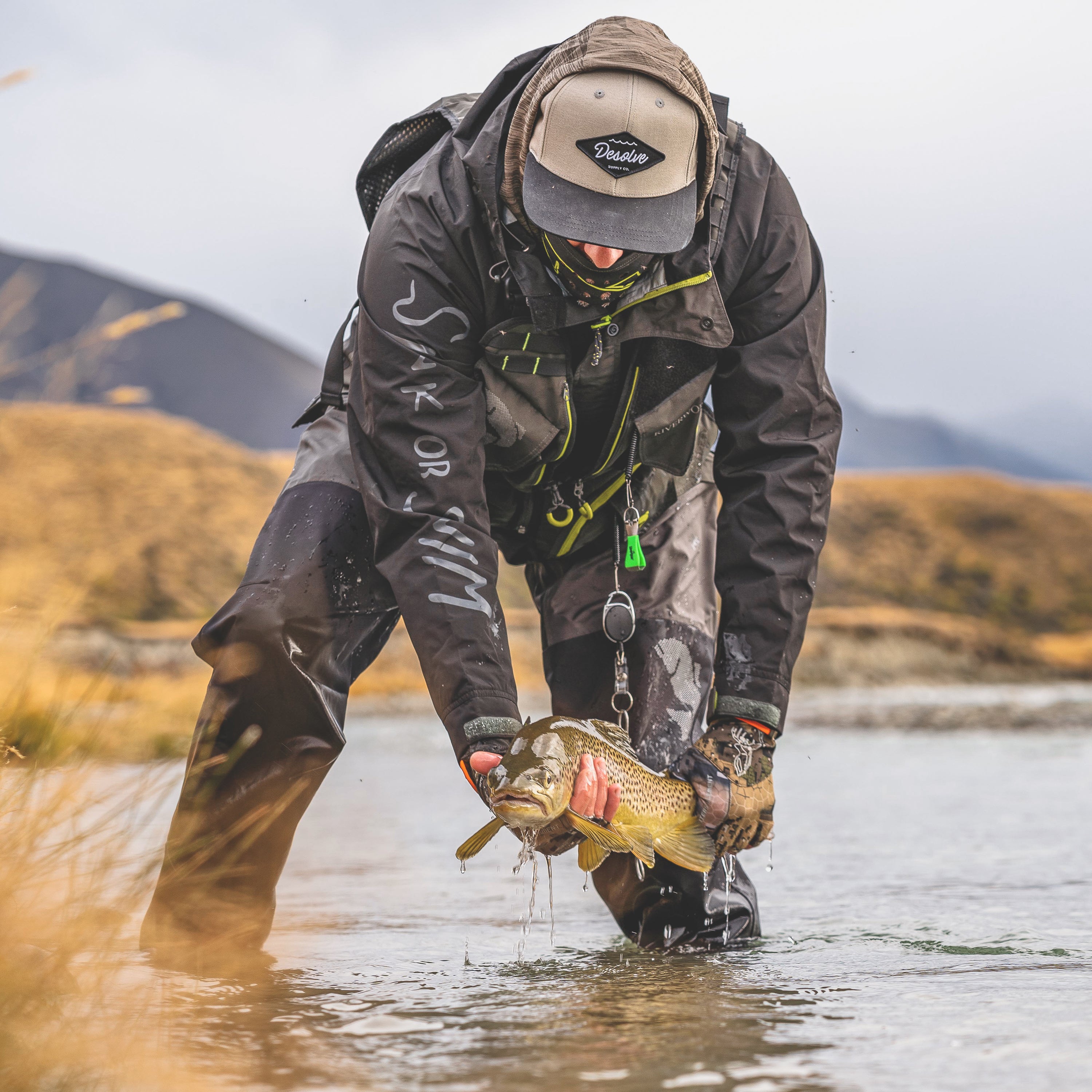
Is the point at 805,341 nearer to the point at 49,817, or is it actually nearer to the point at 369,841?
the point at 49,817

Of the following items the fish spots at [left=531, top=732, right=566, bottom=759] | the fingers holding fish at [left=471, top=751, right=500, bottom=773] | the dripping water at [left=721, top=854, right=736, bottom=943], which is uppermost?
the fish spots at [left=531, top=732, right=566, bottom=759]

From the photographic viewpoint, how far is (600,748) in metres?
2.97

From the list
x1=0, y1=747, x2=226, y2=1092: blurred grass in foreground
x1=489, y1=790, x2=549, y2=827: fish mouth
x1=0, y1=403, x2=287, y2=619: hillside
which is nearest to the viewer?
x1=0, y1=747, x2=226, y2=1092: blurred grass in foreground

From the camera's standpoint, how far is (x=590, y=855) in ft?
10.2

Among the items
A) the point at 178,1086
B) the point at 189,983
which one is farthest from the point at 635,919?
the point at 178,1086

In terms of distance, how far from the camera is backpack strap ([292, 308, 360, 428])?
3701 millimetres

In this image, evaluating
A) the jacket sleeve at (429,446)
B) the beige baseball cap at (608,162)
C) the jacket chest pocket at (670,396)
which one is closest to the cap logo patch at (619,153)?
the beige baseball cap at (608,162)

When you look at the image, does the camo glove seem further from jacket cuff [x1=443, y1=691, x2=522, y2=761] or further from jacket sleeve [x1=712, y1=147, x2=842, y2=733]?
jacket cuff [x1=443, y1=691, x2=522, y2=761]

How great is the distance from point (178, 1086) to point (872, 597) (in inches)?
1524

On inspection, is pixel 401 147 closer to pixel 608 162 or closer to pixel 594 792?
pixel 608 162

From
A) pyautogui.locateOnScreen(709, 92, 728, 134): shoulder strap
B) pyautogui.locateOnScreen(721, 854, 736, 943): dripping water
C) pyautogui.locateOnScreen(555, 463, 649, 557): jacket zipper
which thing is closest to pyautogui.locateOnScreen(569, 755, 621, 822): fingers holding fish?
pyautogui.locateOnScreen(721, 854, 736, 943): dripping water

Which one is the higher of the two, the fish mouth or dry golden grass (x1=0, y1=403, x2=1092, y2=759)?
dry golden grass (x1=0, y1=403, x2=1092, y2=759)

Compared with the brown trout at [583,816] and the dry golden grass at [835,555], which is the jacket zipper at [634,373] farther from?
the dry golden grass at [835,555]

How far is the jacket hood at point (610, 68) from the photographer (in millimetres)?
3045
